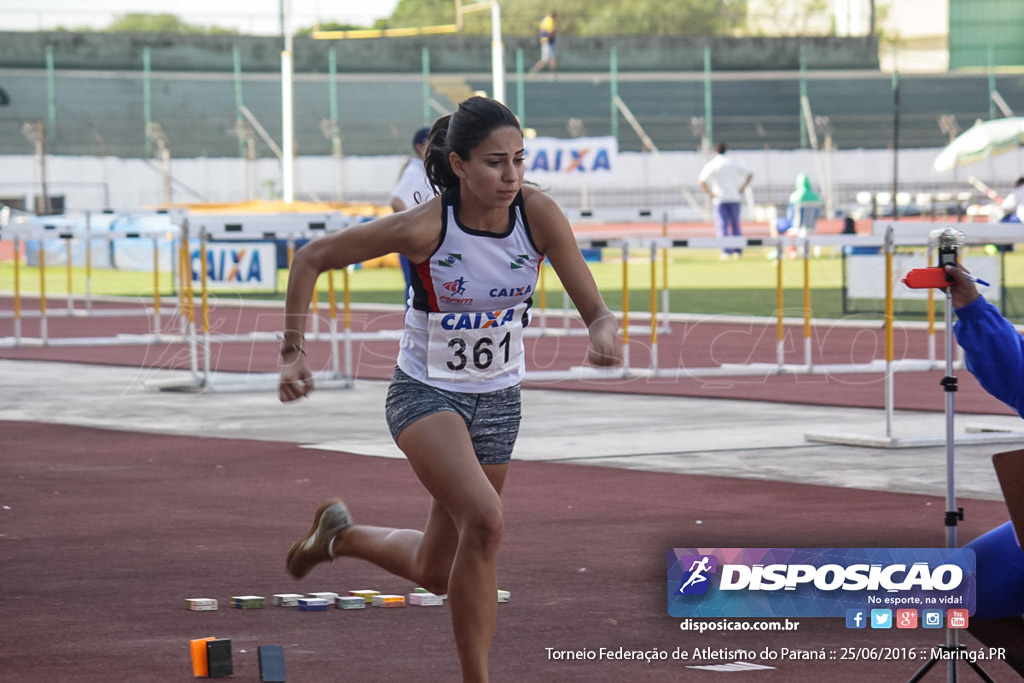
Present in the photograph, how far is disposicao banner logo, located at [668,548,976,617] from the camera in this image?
4.37 m

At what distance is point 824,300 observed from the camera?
2472 centimetres

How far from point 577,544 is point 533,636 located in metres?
1.71

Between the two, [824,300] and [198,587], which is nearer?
[198,587]

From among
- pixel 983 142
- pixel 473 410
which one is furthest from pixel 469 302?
pixel 983 142

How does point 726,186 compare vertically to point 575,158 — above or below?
below

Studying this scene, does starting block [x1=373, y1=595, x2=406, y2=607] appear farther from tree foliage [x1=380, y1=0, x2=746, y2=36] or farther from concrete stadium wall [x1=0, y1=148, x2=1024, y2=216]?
tree foliage [x1=380, y1=0, x2=746, y2=36]

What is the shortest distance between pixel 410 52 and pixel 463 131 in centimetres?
6027

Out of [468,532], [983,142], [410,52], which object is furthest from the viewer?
[410,52]

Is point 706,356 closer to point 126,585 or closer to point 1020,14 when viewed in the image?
point 126,585

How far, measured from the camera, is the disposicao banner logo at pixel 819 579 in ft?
14.3

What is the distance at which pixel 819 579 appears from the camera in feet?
14.4

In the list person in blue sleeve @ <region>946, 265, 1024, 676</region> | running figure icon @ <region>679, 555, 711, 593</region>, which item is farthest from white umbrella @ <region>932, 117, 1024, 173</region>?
running figure icon @ <region>679, 555, 711, 593</region>

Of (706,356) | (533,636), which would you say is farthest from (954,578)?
(706,356)

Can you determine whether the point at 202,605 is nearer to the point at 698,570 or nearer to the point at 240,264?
the point at 698,570
